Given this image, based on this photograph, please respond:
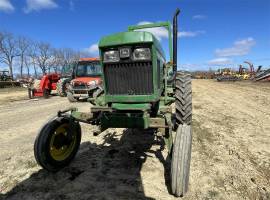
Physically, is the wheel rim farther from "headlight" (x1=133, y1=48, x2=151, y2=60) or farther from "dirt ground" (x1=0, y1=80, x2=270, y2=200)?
"headlight" (x1=133, y1=48, x2=151, y2=60)

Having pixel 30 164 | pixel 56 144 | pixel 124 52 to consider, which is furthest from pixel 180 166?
pixel 30 164

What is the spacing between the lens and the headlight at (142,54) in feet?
14.6

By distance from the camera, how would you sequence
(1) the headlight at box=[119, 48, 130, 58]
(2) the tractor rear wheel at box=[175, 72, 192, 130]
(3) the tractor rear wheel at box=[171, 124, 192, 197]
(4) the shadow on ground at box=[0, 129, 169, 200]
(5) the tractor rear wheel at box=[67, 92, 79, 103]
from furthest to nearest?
(5) the tractor rear wheel at box=[67, 92, 79, 103]
(2) the tractor rear wheel at box=[175, 72, 192, 130]
(1) the headlight at box=[119, 48, 130, 58]
(4) the shadow on ground at box=[0, 129, 169, 200]
(3) the tractor rear wheel at box=[171, 124, 192, 197]

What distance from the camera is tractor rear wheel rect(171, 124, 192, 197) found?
3.66 m

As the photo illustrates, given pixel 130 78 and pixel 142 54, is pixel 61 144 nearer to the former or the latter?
pixel 130 78

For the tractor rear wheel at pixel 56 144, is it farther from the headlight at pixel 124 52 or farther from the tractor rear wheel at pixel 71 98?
the tractor rear wheel at pixel 71 98

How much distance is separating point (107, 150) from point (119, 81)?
1616 millimetres

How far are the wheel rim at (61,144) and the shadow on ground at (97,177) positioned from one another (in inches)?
8.9

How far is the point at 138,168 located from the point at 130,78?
1471 millimetres

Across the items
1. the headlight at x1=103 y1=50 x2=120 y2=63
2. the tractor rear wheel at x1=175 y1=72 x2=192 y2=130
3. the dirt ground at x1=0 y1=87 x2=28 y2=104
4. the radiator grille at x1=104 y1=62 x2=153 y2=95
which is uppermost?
the headlight at x1=103 y1=50 x2=120 y2=63

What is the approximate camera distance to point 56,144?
484 cm

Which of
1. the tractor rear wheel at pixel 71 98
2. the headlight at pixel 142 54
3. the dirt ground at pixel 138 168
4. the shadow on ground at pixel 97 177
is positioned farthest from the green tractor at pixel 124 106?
the tractor rear wheel at pixel 71 98

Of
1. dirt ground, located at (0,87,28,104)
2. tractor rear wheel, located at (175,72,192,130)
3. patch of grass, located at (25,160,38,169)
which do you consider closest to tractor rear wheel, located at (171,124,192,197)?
tractor rear wheel, located at (175,72,192,130)

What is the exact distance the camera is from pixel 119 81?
473 cm
